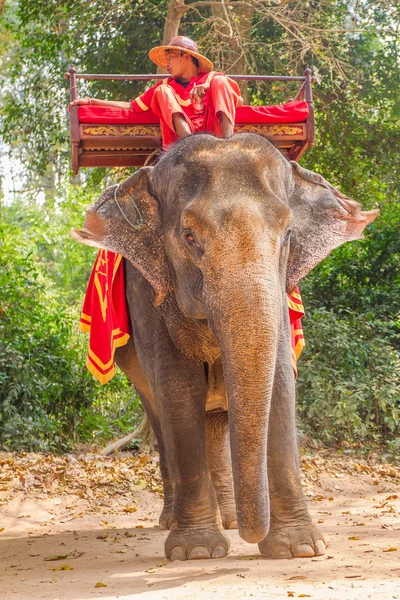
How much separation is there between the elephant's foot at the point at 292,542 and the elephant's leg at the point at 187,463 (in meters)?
0.28

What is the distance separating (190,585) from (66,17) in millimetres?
8102

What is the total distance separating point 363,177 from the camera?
11.3 metres

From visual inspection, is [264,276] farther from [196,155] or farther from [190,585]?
[190,585]

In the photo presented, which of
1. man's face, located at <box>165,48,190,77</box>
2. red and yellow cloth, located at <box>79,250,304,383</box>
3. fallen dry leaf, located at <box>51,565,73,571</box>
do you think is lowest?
fallen dry leaf, located at <box>51,565,73,571</box>

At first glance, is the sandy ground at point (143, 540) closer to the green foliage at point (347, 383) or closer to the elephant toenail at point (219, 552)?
the elephant toenail at point (219, 552)

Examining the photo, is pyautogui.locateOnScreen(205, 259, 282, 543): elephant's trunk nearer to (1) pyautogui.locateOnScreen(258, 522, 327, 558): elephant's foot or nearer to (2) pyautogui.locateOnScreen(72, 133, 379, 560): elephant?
(2) pyautogui.locateOnScreen(72, 133, 379, 560): elephant

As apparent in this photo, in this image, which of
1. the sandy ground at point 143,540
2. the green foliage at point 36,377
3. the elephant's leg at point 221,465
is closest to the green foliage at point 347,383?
the sandy ground at point 143,540

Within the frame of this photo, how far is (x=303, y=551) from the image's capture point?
436 cm

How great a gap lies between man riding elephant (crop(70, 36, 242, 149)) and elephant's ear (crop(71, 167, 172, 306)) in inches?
13.4

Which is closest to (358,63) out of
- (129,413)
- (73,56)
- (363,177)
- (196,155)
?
(363,177)

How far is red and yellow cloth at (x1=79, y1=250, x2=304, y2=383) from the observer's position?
17.2ft

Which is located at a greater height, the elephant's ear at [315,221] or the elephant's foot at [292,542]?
the elephant's ear at [315,221]

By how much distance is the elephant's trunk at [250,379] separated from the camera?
3701mm

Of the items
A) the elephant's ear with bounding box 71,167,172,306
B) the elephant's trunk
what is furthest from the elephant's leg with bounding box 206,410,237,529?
the elephant's trunk
